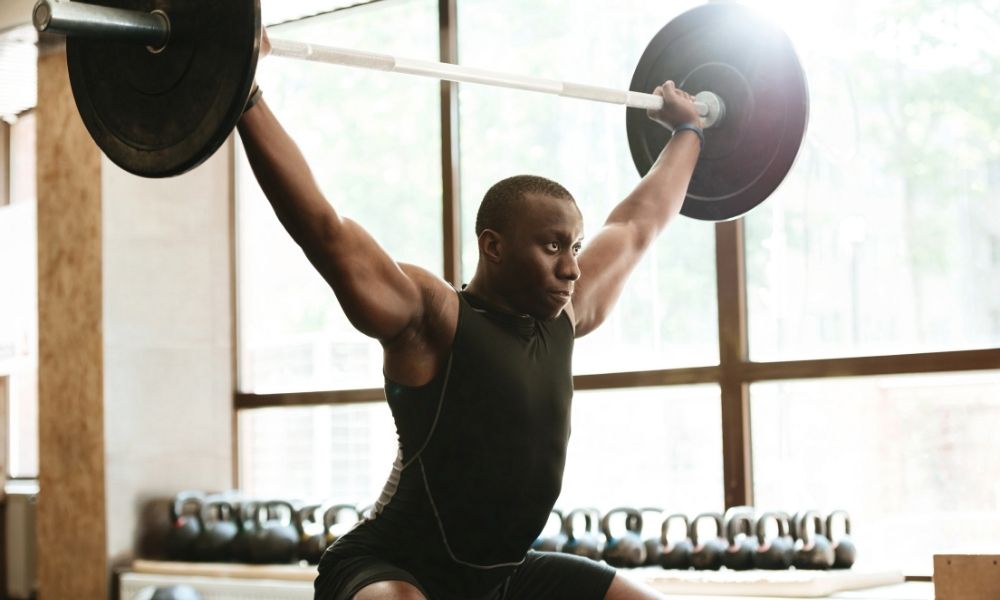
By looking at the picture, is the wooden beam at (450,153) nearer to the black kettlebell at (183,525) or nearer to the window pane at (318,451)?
the window pane at (318,451)

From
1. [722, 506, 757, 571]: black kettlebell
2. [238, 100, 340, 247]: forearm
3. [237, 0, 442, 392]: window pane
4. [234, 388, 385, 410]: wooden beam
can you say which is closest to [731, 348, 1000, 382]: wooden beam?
[722, 506, 757, 571]: black kettlebell

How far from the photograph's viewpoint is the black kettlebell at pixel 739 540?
442 cm

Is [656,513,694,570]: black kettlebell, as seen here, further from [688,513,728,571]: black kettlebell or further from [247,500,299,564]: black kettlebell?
[247,500,299,564]: black kettlebell

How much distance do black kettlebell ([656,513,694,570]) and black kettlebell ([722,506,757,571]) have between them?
136 millimetres

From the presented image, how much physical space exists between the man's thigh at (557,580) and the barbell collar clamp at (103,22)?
1.19 m

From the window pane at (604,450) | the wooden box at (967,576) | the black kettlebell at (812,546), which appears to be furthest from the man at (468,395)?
the window pane at (604,450)

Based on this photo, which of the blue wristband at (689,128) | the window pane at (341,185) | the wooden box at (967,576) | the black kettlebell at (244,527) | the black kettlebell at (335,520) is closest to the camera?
the blue wristband at (689,128)

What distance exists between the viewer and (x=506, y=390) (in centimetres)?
223

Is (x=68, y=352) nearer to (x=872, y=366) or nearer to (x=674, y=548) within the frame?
(x=674, y=548)

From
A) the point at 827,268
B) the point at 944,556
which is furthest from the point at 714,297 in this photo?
the point at 944,556

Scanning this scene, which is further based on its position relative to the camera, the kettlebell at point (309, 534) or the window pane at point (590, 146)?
the kettlebell at point (309, 534)

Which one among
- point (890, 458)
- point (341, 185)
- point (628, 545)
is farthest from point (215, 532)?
point (890, 458)

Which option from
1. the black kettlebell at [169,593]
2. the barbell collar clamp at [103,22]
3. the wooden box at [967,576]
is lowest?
the black kettlebell at [169,593]

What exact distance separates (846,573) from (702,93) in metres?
1.90
